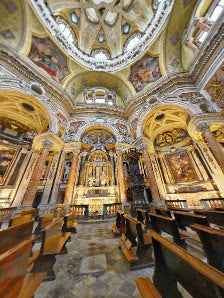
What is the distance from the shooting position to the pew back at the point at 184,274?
23.7 inches

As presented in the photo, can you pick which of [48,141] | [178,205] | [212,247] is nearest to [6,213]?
[48,141]

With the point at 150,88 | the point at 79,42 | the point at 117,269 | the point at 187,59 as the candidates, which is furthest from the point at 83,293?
the point at 79,42

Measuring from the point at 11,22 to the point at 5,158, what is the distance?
34.1 ft

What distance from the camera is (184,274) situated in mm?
910

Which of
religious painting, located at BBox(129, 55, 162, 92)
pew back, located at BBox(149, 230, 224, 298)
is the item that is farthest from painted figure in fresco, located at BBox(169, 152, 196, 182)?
pew back, located at BBox(149, 230, 224, 298)

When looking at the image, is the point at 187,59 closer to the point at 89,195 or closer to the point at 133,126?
the point at 133,126

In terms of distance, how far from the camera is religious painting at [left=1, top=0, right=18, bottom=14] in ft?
25.5

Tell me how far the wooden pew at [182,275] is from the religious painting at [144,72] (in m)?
13.0

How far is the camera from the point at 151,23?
11594mm

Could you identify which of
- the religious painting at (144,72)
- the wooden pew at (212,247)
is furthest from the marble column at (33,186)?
the religious painting at (144,72)

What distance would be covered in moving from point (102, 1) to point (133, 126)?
55.8 feet

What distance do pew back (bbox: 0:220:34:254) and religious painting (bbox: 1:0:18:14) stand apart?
14091 mm

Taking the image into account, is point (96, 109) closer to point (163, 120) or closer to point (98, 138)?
point (98, 138)

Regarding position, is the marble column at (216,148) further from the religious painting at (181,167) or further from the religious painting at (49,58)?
the religious painting at (49,58)
